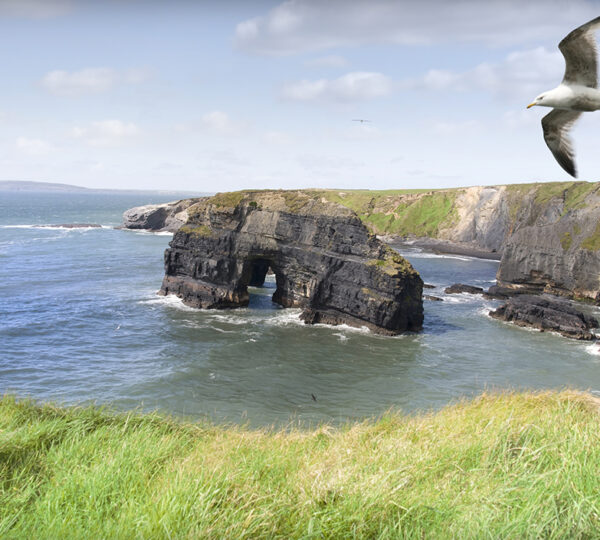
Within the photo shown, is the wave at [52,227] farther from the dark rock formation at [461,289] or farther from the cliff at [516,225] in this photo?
the dark rock formation at [461,289]

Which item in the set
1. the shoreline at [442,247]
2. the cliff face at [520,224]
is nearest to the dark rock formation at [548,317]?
the cliff face at [520,224]

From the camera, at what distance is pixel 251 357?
3709 centimetres

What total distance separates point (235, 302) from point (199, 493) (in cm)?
4583

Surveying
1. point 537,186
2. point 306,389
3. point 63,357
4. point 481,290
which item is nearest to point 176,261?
point 63,357

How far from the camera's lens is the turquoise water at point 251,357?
96.1 ft

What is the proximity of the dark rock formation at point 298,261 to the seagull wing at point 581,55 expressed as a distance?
35769 mm

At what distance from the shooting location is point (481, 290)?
6438cm

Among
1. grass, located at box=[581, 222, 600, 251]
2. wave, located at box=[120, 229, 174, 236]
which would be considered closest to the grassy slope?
grass, located at box=[581, 222, 600, 251]

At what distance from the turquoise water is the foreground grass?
14.4 meters

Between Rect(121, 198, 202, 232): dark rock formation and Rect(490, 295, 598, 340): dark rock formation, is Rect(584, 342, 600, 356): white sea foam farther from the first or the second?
Rect(121, 198, 202, 232): dark rock formation

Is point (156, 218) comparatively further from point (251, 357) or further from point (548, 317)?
point (548, 317)

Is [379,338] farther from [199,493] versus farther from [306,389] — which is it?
[199,493]

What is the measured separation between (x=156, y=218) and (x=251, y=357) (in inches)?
4034

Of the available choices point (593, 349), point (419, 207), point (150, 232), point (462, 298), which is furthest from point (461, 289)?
point (150, 232)
